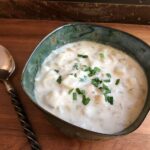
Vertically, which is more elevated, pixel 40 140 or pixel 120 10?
pixel 120 10

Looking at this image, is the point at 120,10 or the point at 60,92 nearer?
the point at 60,92

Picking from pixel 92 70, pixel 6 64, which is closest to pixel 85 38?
pixel 92 70

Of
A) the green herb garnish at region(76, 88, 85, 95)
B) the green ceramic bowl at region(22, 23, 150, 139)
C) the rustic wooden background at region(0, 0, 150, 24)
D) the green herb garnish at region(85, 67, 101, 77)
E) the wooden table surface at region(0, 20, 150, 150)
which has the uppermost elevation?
the rustic wooden background at region(0, 0, 150, 24)

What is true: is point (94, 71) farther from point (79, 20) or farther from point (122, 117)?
point (79, 20)

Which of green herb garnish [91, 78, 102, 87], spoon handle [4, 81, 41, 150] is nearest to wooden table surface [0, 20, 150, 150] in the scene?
spoon handle [4, 81, 41, 150]

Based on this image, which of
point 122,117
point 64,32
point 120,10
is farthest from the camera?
point 120,10

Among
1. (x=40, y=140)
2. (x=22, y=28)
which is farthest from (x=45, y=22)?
(x=40, y=140)

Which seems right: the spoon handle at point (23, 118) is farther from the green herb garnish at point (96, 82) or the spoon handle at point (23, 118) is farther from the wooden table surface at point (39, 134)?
the green herb garnish at point (96, 82)

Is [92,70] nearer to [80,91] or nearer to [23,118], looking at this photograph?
[80,91]

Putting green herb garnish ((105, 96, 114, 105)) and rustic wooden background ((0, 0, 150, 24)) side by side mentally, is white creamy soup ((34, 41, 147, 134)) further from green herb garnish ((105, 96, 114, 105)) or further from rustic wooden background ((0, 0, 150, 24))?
rustic wooden background ((0, 0, 150, 24))
